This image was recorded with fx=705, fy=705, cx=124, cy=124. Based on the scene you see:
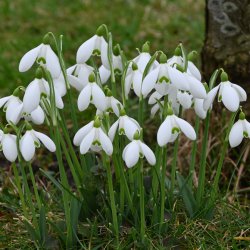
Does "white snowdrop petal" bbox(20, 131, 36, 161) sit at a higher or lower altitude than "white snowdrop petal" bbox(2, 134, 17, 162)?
higher

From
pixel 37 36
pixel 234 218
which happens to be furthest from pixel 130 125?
pixel 37 36

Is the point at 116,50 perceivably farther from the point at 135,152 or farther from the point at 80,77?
the point at 135,152

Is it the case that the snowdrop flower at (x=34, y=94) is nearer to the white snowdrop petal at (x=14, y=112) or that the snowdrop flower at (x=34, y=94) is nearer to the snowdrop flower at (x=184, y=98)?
the white snowdrop petal at (x=14, y=112)

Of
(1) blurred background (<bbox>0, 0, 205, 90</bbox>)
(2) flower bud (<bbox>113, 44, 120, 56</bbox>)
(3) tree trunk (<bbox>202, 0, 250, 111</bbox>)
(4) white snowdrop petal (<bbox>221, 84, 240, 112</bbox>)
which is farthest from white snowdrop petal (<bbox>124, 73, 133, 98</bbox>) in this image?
(1) blurred background (<bbox>0, 0, 205, 90</bbox>)

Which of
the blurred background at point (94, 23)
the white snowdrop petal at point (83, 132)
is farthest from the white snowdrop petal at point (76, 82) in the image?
the blurred background at point (94, 23)

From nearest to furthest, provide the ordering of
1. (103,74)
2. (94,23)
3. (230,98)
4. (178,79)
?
(178,79)
(230,98)
(103,74)
(94,23)

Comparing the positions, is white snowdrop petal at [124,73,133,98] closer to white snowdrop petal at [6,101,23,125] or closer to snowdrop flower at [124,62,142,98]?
snowdrop flower at [124,62,142,98]

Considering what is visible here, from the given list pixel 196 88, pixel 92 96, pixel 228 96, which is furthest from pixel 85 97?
pixel 228 96
